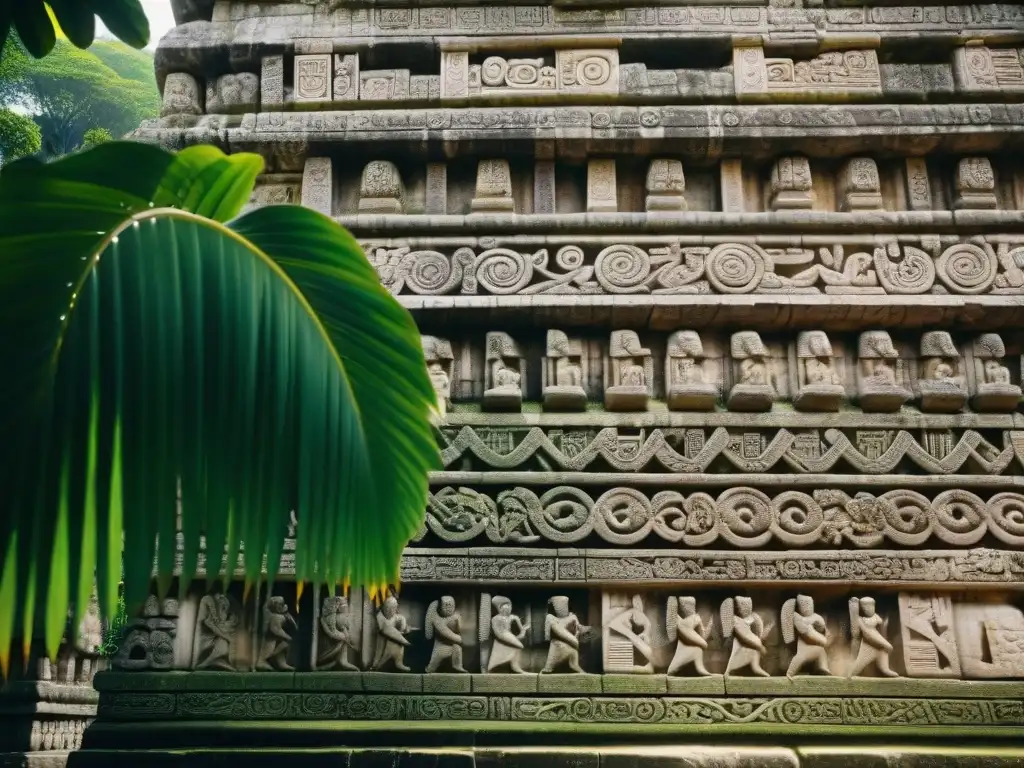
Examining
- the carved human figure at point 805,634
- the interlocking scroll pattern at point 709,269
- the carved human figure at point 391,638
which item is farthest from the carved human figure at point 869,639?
the carved human figure at point 391,638

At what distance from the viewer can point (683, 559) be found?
5.61 m

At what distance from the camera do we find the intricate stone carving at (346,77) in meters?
6.79

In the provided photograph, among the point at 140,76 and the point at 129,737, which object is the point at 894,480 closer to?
the point at 129,737

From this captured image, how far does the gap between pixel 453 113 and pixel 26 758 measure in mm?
5914

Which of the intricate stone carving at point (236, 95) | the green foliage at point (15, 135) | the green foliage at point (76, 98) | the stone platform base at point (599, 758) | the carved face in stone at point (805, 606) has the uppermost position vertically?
the green foliage at point (76, 98)

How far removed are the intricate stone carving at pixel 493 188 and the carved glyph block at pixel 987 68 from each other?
122 inches

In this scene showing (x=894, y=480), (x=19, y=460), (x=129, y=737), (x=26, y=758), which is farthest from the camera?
(x=26, y=758)

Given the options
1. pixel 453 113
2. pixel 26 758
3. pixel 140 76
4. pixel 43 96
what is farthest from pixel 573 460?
pixel 140 76

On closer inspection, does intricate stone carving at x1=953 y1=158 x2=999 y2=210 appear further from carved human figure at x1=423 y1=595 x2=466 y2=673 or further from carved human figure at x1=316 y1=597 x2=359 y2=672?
carved human figure at x1=316 y1=597 x2=359 y2=672

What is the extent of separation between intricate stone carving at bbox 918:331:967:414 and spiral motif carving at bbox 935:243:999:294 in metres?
0.31

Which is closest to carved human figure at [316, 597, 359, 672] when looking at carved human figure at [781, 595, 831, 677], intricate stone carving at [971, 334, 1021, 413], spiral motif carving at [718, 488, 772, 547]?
spiral motif carving at [718, 488, 772, 547]

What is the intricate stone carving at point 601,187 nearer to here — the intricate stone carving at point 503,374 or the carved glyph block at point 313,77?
the intricate stone carving at point 503,374

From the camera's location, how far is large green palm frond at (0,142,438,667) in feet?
7.45

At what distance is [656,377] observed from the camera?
617 cm
